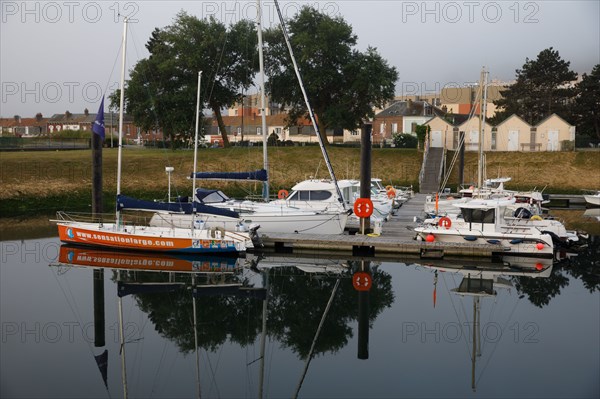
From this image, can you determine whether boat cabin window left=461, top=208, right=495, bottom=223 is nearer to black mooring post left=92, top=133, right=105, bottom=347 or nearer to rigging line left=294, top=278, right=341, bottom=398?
rigging line left=294, top=278, right=341, bottom=398

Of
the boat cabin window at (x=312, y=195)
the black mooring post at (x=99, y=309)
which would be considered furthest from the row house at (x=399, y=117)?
the black mooring post at (x=99, y=309)

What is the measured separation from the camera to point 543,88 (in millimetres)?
78875

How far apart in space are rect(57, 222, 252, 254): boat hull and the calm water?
3.00 feet

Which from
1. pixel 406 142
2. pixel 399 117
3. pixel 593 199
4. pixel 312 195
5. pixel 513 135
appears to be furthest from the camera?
pixel 399 117

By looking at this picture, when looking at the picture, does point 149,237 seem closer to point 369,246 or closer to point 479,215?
point 369,246

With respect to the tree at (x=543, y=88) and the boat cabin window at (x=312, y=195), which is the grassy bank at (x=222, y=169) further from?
the tree at (x=543, y=88)

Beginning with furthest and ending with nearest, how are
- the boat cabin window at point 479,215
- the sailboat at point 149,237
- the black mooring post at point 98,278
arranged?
1. the boat cabin window at point 479,215
2. the sailboat at point 149,237
3. the black mooring post at point 98,278

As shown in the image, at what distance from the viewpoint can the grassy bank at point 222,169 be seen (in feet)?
149

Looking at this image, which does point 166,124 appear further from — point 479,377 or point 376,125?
point 479,377

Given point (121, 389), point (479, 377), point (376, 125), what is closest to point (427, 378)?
point (479, 377)

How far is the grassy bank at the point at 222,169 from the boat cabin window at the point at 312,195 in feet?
55.8

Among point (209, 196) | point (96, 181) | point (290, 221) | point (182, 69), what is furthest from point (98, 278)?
point (182, 69)

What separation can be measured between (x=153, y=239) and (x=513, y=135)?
4578cm

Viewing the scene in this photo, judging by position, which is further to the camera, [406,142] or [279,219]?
[406,142]
